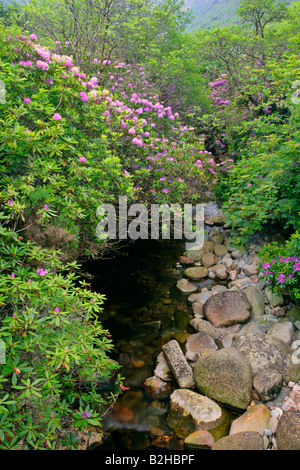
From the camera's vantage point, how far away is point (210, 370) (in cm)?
374

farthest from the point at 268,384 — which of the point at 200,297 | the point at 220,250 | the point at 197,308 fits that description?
the point at 220,250

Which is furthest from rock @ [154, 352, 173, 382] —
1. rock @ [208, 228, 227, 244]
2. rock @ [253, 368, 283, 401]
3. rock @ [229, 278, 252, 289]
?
rock @ [208, 228, 227, 244]

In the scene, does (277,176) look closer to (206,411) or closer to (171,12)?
(206,411)

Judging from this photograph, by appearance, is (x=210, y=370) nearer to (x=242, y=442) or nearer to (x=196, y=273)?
(x=242, y=442)

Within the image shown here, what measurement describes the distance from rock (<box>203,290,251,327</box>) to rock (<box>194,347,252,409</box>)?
3.11ft

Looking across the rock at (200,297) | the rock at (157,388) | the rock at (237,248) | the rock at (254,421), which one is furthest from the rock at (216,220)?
the rock at (254,421)

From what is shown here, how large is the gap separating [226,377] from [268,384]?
0.50 m

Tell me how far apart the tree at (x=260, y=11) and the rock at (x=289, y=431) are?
14.5m

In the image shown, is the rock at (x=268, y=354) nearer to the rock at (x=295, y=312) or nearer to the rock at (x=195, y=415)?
the rock at (x=295, y=312)

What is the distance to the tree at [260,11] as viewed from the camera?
12327 millimetres

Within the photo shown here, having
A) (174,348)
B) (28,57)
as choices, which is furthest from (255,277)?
(28,57)

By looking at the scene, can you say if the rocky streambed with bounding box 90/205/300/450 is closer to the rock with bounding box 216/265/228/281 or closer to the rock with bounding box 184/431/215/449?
the rock with bounding box 184/431/215/449

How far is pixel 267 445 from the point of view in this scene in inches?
117

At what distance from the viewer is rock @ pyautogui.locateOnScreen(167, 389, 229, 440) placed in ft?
10.8
